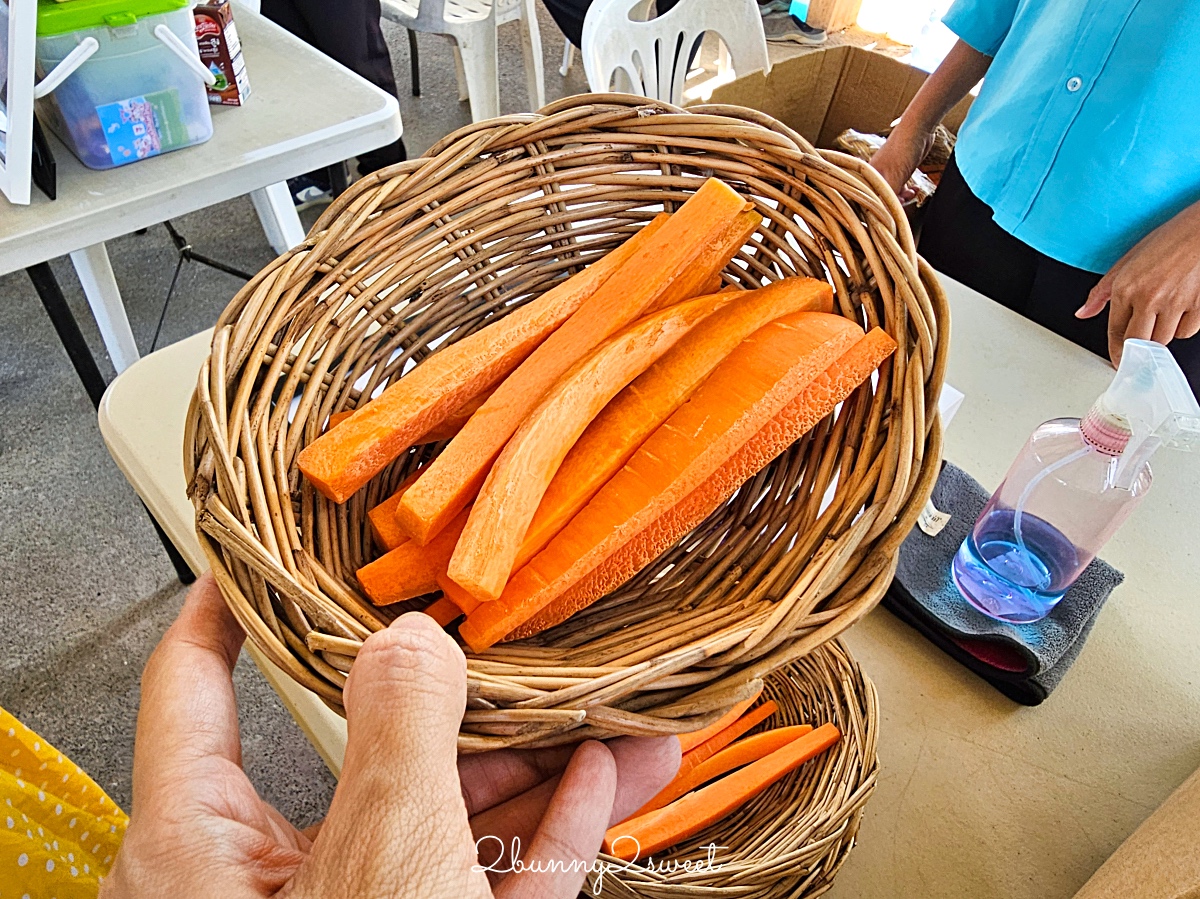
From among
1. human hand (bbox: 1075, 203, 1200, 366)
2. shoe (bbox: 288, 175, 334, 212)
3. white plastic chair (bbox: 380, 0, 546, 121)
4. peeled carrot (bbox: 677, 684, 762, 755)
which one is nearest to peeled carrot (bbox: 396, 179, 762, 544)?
peeled carrot (bbox: 677, 684, 762, 755)

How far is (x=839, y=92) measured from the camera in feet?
6.32

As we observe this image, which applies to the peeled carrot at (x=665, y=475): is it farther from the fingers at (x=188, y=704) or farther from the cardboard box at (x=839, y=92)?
the cardboard box at (x=839, y=92)

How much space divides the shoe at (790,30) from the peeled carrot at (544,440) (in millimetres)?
2997

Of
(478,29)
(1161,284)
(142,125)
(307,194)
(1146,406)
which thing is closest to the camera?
(1146,406)

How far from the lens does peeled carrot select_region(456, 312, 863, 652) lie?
58 cm

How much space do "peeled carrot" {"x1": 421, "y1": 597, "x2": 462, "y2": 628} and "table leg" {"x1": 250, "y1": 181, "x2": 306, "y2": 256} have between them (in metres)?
1.38

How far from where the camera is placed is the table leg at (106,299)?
4.61 ft

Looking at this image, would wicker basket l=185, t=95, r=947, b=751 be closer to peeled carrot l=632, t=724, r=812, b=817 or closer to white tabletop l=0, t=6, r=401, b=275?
→ peeled carrot l=632, t=724, r=812, b=817

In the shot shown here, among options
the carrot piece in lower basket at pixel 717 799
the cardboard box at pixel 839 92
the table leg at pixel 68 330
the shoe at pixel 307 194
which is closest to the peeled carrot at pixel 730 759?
the carrot piece in lower basket at pixel 717 799

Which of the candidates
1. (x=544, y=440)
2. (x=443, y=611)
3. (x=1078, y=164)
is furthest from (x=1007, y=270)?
(x=443, y=611)

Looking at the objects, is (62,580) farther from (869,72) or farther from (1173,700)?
(869,72)

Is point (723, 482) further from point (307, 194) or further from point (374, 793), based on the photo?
point (307, 194)

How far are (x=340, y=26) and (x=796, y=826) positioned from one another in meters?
2.03

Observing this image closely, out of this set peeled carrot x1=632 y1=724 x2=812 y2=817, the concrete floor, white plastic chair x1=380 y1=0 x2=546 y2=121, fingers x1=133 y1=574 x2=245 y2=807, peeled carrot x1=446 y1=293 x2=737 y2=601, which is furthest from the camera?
white plastic chair x1=380 y1=0 x2=546 y2=121
